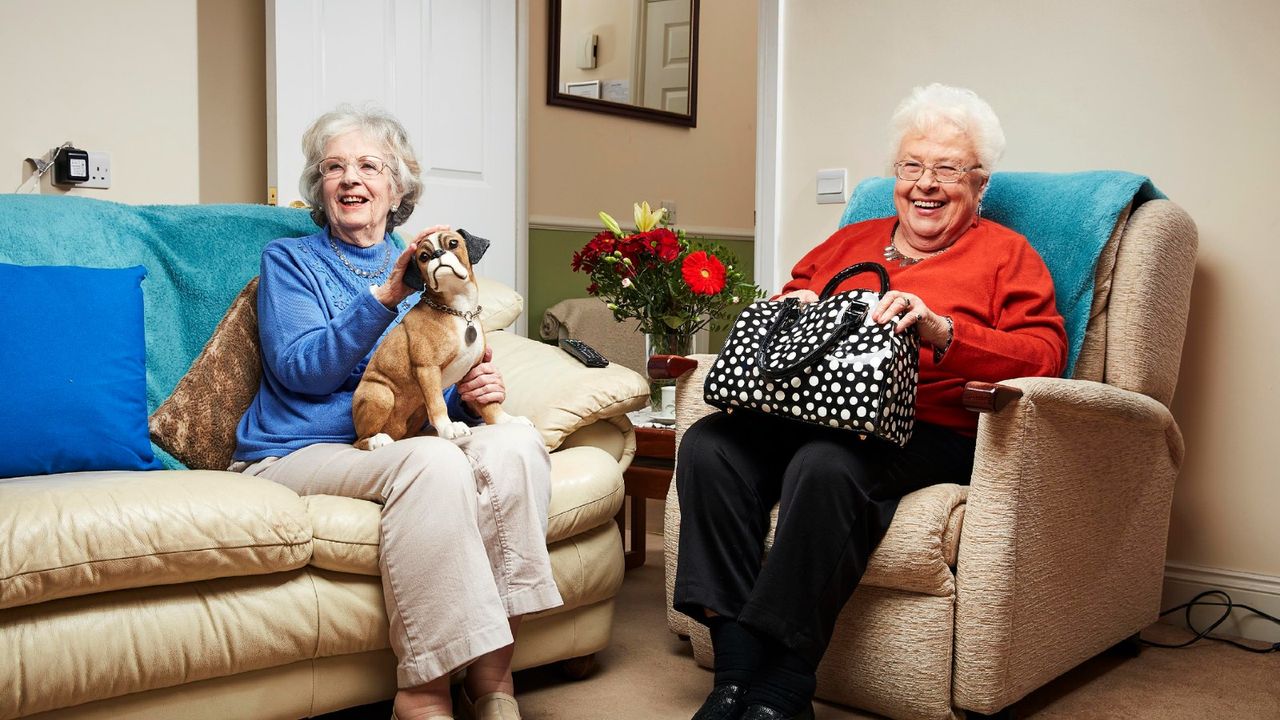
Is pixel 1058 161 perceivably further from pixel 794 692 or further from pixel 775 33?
pixel 794 692

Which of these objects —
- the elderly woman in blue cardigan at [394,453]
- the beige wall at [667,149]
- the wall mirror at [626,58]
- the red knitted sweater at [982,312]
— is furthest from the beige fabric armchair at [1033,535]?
the wall mirror at [626,58]

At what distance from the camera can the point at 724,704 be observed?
63.3 inches

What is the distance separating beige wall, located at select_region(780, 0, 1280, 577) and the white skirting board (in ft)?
0.08

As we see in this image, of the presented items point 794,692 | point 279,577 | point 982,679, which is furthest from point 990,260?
point 279,577

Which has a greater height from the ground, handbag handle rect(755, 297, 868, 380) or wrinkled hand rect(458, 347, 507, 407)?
handbag handle rect(755, 297, 868, 380)

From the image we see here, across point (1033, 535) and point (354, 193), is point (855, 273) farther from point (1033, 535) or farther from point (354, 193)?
point (354, 193)

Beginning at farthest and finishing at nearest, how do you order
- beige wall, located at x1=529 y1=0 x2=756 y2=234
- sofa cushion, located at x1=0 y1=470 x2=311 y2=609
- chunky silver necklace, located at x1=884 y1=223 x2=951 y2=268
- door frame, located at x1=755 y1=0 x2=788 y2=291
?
beige wall, located at x1=529 y1=0 x2=756 y2=234 < door frame, located at x1=755 y1=0 x2=788 y2=291 < chunky silver necklace, located at x1=884 y1=223 x2=951 y2=268 < sofa cushion, located at x1=0 y1=470 x2=311 y2=609

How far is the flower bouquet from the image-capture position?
7.89 feet

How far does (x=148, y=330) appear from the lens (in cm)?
199

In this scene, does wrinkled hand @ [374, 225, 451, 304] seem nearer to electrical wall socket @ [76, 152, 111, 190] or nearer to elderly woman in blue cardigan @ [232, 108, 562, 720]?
elderly woman in blue cardigan @ [232, 108, 562, 720]

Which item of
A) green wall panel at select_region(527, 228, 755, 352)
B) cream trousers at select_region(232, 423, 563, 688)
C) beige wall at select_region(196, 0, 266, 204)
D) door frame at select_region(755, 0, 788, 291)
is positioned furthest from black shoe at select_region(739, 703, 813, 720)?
green wall panel at select_region(527, 228, 755, 352)

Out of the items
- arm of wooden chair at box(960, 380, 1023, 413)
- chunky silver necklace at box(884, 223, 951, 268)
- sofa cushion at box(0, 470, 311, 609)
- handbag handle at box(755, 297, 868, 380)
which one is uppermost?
chunky silver necklace at box(884, 223, 951, 268)

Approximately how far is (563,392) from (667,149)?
284cm

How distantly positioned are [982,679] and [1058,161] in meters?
1.37
